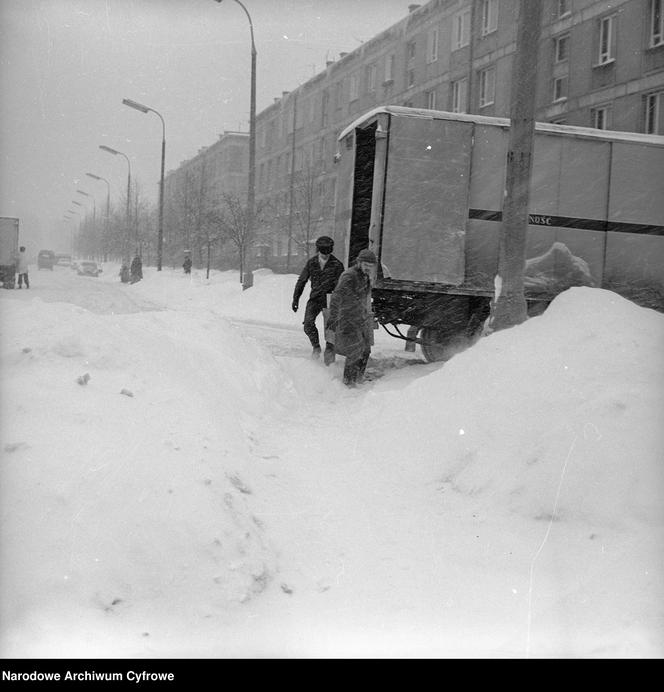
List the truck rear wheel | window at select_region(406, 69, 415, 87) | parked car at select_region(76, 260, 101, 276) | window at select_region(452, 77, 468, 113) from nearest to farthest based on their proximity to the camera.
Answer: the truck rear wheel → window at select_region(452, 77, 468, 113) → window at select_region(406, 69, 415, 87) → parked car at select_region(76, 260, 101, 276)

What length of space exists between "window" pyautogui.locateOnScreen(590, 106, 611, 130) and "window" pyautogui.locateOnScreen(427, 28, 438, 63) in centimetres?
706

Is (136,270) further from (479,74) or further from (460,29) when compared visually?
(460,29)

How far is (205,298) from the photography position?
23047 mm

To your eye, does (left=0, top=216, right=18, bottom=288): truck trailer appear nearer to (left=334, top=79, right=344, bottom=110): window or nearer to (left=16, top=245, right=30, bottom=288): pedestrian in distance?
(left=16, top=245, right=30, bottom=288): pedestrian in distance

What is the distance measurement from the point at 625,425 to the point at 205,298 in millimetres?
19968

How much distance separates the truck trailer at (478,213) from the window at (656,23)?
1524cm

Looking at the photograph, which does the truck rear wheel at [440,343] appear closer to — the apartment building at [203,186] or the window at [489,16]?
the window at [489,16]

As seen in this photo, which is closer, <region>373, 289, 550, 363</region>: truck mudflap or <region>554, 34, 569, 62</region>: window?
<region>373, 289, 550, 363</region>: truck mudflap

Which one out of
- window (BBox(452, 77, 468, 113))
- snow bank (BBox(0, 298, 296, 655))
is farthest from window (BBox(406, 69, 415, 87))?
snow bank (BBox(0, 298, 296, 655))

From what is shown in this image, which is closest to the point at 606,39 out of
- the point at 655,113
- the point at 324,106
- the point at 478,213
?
the point at 655,113

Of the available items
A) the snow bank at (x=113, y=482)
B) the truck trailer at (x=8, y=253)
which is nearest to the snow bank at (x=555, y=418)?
the snow bank at (x=113, y=482)

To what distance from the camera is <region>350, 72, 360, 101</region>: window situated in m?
31.2

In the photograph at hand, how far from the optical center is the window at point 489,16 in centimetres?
2636

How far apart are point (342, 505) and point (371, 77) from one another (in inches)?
1151
